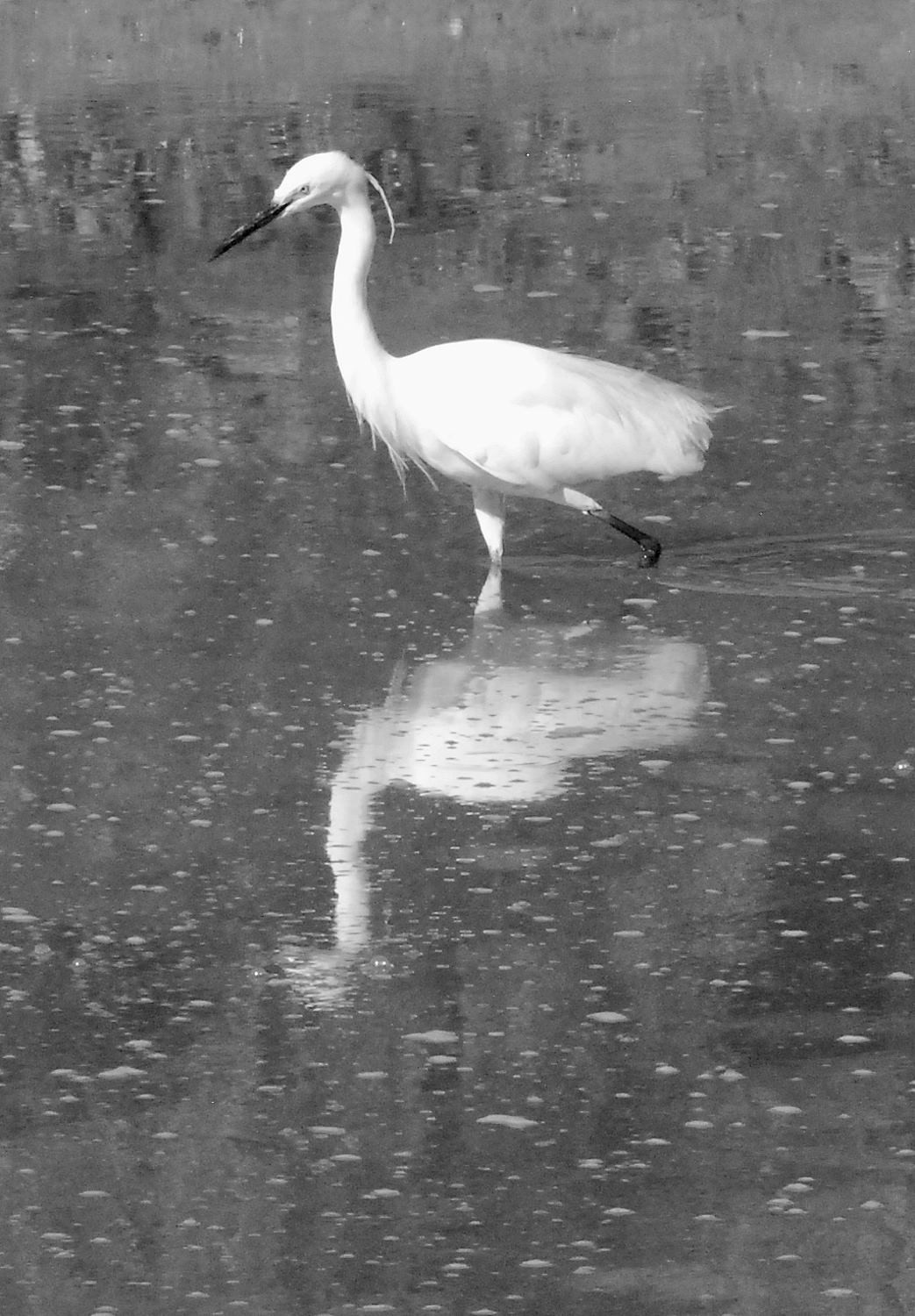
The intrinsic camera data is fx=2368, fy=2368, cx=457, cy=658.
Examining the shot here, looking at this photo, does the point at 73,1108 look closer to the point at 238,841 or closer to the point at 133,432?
the point at 238,841

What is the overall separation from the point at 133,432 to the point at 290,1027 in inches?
185

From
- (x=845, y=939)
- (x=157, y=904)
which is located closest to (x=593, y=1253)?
(x=845, y=939)

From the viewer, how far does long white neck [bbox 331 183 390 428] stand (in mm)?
7398

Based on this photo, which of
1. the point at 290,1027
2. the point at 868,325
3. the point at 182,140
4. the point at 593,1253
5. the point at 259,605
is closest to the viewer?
the point at 593,1253

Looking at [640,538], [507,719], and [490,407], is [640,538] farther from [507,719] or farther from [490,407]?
[507,719]

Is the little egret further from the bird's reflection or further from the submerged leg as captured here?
the bird's reflection

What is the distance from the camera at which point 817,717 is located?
20.8 feet

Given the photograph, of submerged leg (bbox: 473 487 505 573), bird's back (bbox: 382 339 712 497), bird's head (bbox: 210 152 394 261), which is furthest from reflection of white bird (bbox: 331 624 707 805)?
bird's head (bbox: 210 152 394 261)

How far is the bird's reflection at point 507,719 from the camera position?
231 inches

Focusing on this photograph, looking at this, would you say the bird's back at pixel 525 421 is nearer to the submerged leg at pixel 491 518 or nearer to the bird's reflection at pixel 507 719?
the submerged leg at pixel 491 518

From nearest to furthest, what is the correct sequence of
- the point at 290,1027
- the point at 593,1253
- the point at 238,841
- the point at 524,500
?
1. the point at 593,1253
2. the point at 290,1027
3. the point at 238,841
4. the point at 524,500

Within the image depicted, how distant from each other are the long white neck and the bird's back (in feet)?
0.17

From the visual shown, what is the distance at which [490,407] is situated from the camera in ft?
23.7

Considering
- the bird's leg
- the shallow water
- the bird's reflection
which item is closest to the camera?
the shallow water
